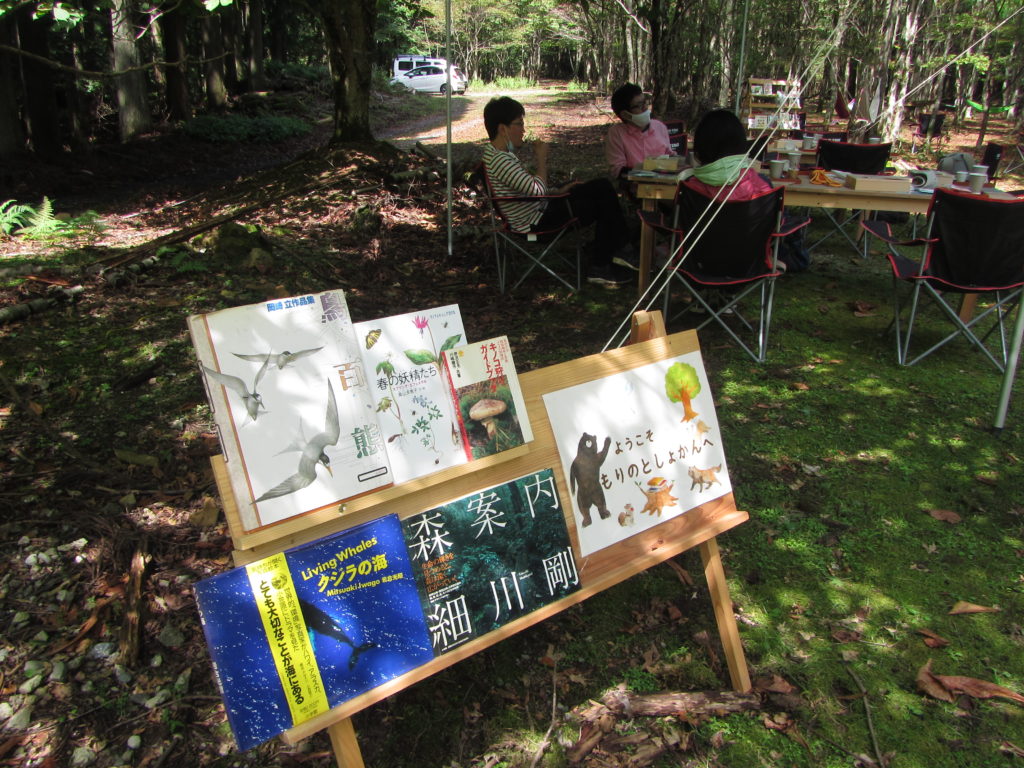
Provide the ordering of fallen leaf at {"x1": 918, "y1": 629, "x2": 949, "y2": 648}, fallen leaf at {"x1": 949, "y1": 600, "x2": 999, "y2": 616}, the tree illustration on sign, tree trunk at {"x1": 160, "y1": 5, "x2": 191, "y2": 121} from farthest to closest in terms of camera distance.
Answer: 1. tree trunk at {"x1": 160, "y1": 5, "x2": 191, "y2": 121}
2. fallen leaf at {"x1": 949, "y1": 600, "x2": 999, "y2": 616}
3. fallen leaf at {"x1": 918, "y1": 629, "x2": 949, "y2": 648}
4. the tree illustration on sign

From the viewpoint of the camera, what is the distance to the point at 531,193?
15.7 feet

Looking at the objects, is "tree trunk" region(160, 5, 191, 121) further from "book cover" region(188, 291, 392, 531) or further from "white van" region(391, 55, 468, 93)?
"white van" region(391, 55, 468, 93)

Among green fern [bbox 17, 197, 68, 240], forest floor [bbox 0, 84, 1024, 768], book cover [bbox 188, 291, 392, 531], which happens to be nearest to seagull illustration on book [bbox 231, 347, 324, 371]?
book cover [bbox 188, 291, 392, 531]

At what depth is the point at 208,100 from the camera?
1642cm

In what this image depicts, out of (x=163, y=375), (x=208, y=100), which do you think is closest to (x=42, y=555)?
(x=163, y=375)

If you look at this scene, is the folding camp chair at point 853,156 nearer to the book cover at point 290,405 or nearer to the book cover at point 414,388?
the book cover at point 414,388

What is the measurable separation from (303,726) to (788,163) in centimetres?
454

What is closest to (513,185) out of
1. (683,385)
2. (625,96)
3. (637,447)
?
(625,96)

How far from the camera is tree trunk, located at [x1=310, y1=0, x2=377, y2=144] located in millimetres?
7941

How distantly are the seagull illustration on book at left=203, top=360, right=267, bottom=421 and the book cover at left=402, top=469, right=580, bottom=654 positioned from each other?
0.41 metres

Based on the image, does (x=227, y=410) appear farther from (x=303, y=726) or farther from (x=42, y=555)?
(x=42, y=555)

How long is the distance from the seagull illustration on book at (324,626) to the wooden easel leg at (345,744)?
12 centimetres

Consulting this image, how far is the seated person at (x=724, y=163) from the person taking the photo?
378cm

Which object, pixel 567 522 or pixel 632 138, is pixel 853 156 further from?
pixel 567 522
